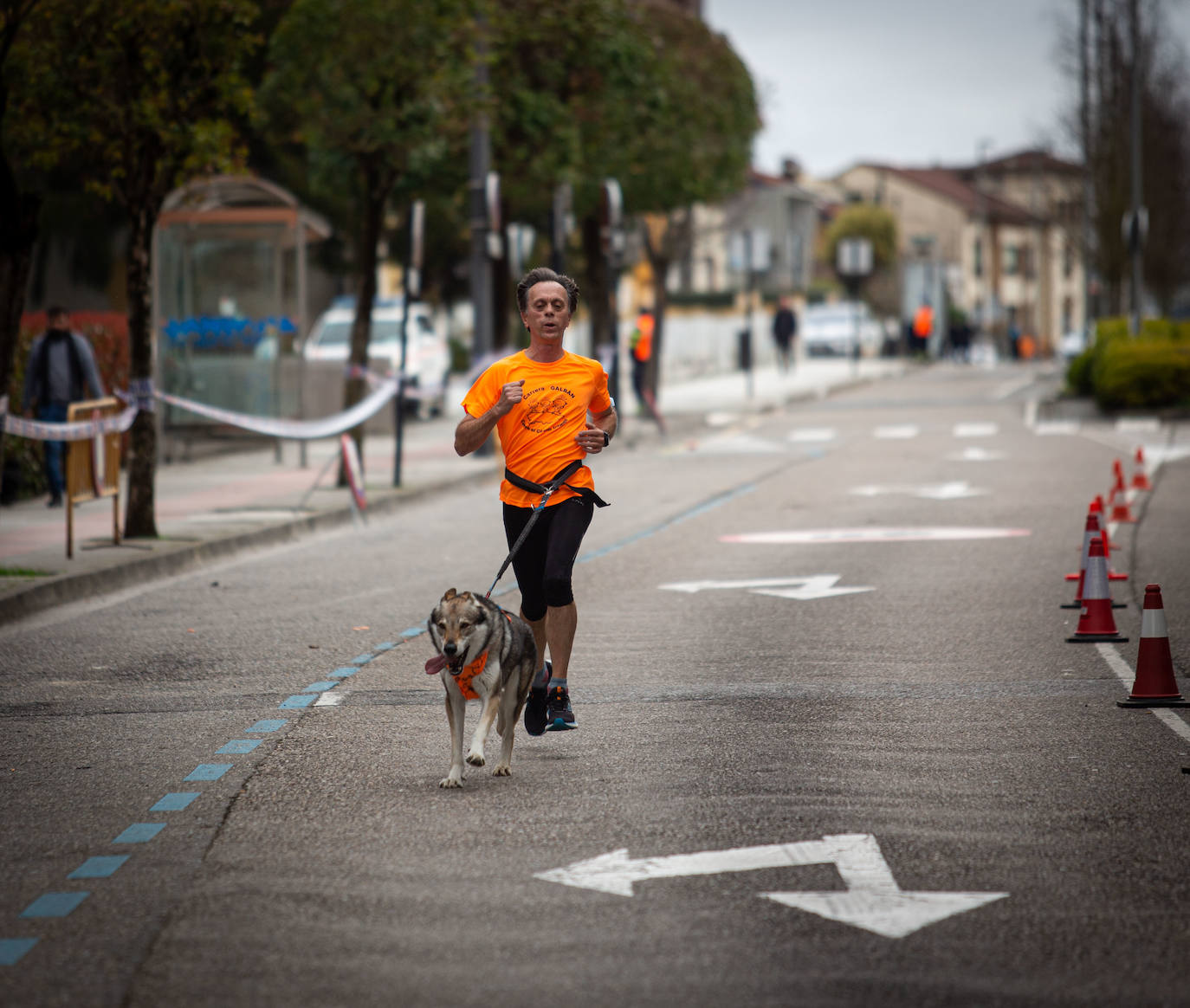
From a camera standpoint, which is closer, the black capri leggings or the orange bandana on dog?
the orange bandana on dog

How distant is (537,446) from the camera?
7.82 meters

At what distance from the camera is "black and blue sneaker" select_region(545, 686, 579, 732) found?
7996 mm

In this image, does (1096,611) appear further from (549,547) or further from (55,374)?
(55,374)

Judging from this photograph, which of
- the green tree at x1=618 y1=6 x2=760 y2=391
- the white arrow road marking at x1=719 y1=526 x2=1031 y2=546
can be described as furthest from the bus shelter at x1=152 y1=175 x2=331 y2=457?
the green tree at x1=618 y1=6 x2=760 y2=391

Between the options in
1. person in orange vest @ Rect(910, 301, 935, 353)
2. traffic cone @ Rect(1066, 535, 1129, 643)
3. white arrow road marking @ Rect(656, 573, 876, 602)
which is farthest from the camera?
person in orange vest @ Rect(910, 301, 935, 353)

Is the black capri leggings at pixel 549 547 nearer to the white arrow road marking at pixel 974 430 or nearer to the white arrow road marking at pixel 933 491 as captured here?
the white arrow road marking at pixel 933 491

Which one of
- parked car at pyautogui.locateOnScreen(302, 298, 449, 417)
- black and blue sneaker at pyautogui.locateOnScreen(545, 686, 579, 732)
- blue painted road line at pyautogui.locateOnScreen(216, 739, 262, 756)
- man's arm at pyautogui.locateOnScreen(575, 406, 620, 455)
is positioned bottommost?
blue painted road line at pyautogui.locateOnScreen(216, 739, 262, 756)

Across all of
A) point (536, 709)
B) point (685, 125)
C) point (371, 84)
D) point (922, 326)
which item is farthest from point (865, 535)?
point (922, 326)

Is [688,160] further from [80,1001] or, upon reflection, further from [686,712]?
[80,1001]

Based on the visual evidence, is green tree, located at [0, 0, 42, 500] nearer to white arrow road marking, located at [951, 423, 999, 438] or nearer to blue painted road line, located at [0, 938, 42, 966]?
blue painted road line, located at [0, 938, 42, 966]

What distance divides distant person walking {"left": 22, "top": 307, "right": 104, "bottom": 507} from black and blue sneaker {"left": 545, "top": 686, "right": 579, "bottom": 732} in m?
11.6

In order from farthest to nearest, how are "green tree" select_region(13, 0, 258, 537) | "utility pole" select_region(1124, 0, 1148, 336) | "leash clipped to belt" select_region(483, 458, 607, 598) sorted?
1. "utility pole" select_region(1124, 0, 1148, 336)
2. "green tree" select_region(13, 0, 258, 537)
3. "leash clipped to belt" select_region(483, 458, 607, 598)

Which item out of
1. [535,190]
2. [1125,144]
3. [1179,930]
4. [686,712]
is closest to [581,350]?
[1125,144]

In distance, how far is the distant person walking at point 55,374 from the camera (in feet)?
61.6
